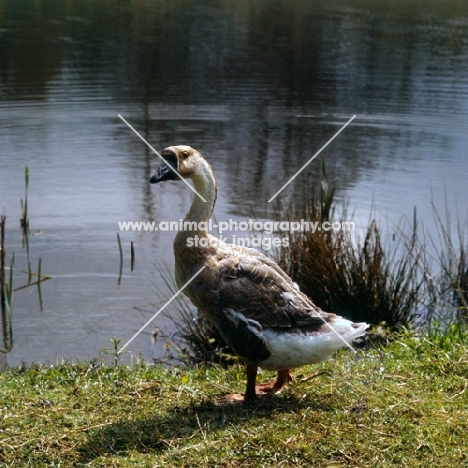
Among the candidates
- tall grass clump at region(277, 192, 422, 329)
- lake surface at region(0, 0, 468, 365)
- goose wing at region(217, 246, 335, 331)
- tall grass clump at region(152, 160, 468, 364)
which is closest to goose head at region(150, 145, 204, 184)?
goose wing at region(217, 246, 335, 331)

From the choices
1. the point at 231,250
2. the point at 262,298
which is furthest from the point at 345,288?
the point at 262,298

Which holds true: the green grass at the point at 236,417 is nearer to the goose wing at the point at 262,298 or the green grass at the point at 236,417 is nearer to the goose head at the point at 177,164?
the goose wing at the point at 262,298

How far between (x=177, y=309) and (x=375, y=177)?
6529 mm

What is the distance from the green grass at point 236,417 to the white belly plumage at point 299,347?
0.30 meters

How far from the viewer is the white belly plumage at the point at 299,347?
5.58 meters

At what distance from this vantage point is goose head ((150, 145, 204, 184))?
5754 millimetres

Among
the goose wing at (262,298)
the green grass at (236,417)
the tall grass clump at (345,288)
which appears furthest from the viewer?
the tall grass clump at (345,288)

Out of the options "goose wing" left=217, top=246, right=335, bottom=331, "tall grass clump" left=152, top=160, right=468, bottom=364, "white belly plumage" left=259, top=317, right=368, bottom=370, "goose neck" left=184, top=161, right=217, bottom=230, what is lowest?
"tall grass clump" left=152, top=160, right=468, bottom=364

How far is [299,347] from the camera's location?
559 cm

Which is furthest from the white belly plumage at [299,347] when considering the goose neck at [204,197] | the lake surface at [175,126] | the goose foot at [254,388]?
the lake surface at [175,126]

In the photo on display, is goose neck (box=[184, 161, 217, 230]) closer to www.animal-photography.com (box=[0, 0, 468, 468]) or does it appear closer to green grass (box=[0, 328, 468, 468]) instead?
www.animal-photography.com (box=[0, 0, 468, 468])

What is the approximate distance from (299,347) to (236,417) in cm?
69

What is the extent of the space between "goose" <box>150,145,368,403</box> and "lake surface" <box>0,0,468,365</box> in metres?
2.84

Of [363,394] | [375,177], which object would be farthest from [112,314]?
[375,177]
